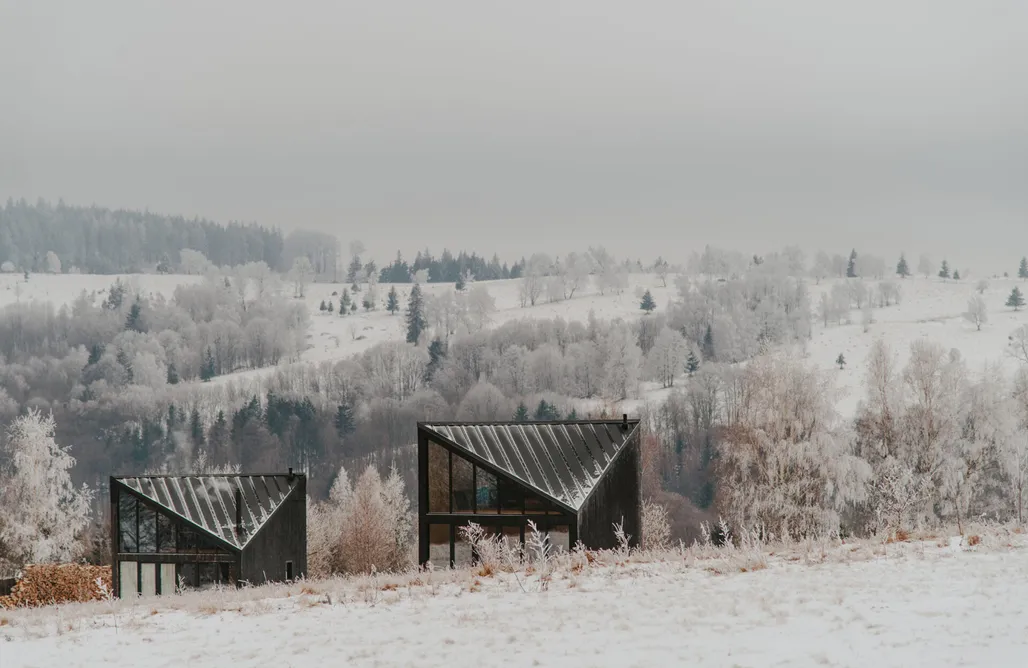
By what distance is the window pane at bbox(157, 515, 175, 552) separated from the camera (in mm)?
37000

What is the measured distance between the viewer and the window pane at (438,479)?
31156 mm

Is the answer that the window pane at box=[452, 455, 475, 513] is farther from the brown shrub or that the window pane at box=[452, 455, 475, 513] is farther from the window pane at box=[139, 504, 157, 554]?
the brown shrub

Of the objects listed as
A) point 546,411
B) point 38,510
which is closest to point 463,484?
point 38,510

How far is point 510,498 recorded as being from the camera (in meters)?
31.0

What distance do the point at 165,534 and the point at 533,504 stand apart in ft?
45.2

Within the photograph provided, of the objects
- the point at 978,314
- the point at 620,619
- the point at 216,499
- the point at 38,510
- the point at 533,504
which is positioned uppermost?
the point at 978,314

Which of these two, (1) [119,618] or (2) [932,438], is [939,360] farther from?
(1) [119,618]

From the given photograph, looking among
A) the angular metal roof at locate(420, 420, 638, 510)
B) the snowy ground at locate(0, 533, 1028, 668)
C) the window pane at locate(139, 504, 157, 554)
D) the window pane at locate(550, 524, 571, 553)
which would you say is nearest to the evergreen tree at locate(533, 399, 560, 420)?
the window pane at locate(139, 504, 157, 554)

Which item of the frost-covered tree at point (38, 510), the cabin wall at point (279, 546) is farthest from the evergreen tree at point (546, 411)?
the cabin wall at point (279, 546)

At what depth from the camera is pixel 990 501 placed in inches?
2219

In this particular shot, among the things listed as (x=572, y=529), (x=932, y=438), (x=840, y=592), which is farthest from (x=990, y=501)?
(x=840, y=592)

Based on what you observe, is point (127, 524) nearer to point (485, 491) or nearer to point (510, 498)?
point (485, 491)

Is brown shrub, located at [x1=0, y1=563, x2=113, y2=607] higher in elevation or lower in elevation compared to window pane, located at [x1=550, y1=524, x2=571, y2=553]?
lower

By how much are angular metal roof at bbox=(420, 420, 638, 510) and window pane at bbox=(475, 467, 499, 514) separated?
1.54 feet
